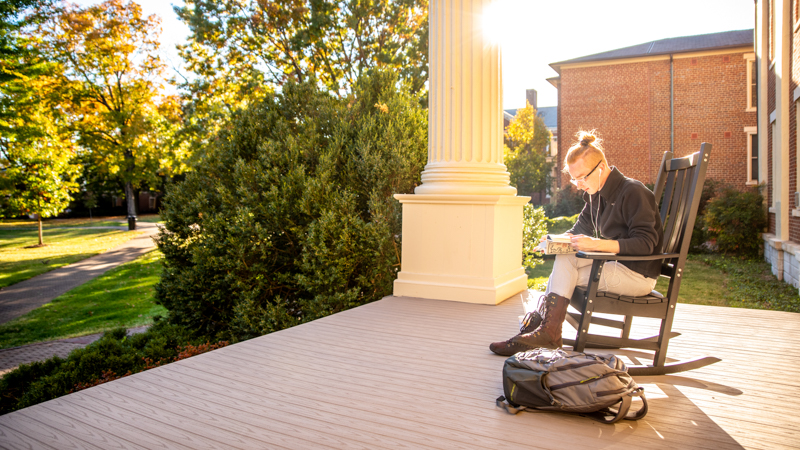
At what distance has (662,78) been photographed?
72.4ft

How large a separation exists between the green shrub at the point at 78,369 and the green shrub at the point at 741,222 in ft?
47.4

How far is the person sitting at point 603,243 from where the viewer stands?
277cm

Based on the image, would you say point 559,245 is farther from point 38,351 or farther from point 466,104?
point 38,351

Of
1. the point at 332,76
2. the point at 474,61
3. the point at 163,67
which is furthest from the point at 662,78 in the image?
the point at 163,67

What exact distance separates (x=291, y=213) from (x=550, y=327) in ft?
11.6

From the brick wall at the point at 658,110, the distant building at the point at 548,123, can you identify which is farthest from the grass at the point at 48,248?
the distant building at the point at 548,123

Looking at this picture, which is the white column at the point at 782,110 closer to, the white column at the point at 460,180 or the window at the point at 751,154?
the white column at the point at 460,180

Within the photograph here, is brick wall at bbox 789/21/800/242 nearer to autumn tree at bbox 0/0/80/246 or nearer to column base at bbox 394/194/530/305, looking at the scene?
column base at bbox 394/194/530/305

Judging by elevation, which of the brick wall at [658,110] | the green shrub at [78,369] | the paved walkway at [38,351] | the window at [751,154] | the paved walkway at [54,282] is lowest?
the paved walkway at [38,351]

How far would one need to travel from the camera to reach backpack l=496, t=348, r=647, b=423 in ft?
7.22

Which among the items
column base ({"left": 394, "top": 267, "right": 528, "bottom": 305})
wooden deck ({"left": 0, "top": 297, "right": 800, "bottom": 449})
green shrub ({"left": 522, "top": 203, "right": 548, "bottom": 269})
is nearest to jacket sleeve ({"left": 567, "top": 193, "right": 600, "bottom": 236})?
wooden deck ({"left": 0, "top": 297, "right": 800, "bottom": 449})

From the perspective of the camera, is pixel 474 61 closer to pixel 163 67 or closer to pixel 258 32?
pixel 258 32

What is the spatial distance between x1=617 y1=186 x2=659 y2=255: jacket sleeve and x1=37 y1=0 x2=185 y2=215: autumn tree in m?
19.5

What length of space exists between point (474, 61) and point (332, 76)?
10.4 m
